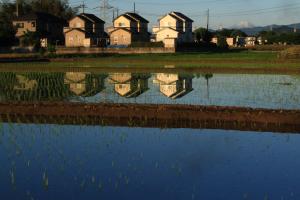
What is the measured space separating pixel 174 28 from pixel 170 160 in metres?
72.2

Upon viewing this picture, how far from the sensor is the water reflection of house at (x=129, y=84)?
71.8 ft

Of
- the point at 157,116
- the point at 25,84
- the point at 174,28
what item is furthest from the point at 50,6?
the point at 157,116

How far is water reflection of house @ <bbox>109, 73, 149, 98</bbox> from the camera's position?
21.9 m

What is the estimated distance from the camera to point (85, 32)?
72250 mm

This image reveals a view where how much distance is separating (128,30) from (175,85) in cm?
5016

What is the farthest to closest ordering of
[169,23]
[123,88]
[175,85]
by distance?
1. [169,23]
2. [175,85]
3. [123,88]

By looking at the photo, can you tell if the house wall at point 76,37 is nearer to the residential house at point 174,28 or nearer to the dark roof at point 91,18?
the dark roof at point 91,18

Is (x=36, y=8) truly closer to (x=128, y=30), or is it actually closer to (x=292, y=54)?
(x=128, y=30)

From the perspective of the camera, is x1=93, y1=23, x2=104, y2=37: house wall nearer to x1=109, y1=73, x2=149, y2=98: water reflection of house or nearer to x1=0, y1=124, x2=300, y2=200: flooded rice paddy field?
x1=109, y1=73, x2=149, y2=98: water reflection of house

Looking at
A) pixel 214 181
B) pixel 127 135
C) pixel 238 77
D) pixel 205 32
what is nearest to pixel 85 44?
pixel 205 32

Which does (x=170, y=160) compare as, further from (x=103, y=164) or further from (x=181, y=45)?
(x=181, y=45)

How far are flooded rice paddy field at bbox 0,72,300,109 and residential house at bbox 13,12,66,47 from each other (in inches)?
1694

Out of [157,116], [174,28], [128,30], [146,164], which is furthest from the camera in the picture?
[174,28]

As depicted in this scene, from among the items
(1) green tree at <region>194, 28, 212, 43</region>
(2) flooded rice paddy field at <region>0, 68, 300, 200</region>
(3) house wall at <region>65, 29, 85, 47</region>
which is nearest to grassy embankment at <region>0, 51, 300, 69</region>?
(3) house wall at <region>65, 29, 85, 47</region>
